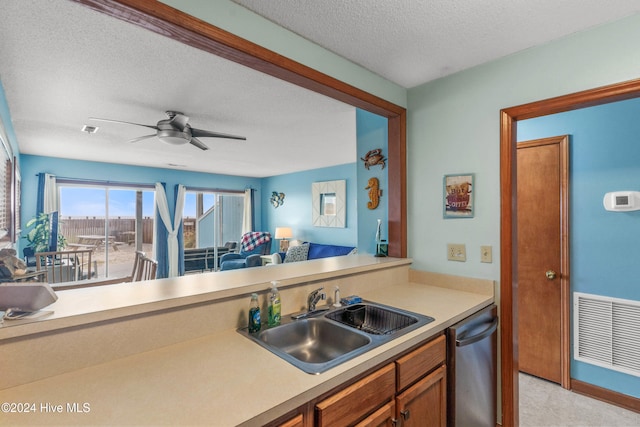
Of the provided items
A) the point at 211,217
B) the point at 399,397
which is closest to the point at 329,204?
the point at 211,217

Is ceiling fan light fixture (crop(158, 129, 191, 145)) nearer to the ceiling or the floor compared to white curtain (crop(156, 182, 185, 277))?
nearer to the ceiling

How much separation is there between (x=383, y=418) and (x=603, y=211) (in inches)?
90.6

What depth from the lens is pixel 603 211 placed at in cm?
223

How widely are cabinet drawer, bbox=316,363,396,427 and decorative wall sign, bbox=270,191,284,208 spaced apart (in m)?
5.88

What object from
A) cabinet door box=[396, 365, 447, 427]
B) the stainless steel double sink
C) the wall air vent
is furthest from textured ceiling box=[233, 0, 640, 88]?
the wall air vent

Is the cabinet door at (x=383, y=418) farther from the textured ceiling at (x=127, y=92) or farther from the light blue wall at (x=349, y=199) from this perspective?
the textured ceiling at (x=127, y=92)

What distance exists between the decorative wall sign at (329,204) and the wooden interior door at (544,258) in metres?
3.17

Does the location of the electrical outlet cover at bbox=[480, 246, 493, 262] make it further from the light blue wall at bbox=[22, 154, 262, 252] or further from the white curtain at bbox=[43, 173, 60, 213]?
the white curtain at bbox=[43, 173, 60, 213]

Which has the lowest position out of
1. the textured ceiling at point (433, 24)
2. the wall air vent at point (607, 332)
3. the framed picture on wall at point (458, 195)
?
the wall air vent at point (607, 332)

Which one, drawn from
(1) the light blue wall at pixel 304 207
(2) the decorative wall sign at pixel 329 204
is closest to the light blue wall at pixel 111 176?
(1) the light blue wall at pixel 304 207

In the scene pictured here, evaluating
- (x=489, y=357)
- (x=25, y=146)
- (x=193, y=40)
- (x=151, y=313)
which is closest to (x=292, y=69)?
(x=193, y=40)

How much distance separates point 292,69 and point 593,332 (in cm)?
280

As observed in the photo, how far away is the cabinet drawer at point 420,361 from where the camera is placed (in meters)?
1.20

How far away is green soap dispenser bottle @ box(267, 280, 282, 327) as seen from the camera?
53.2 inches
